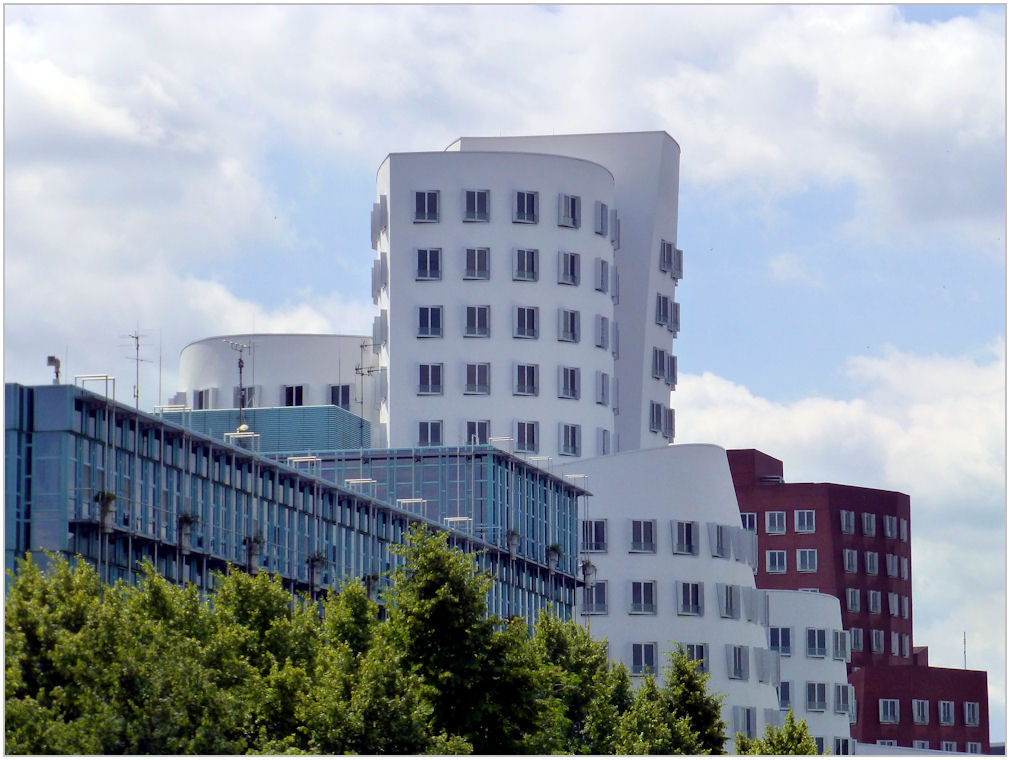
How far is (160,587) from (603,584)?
73.9 metres

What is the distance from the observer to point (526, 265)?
13975cm

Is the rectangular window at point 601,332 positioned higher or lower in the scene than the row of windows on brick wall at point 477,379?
higher

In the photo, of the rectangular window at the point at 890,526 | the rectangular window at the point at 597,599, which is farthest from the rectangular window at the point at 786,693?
the rectangular window at the point at 890,526

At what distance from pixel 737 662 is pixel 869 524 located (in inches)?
2225

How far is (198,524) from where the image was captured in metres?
79.1

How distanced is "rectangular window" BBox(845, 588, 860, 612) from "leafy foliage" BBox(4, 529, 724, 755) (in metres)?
116

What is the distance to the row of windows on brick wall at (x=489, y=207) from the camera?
139 metres

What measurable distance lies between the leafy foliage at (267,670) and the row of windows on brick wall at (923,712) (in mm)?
110163

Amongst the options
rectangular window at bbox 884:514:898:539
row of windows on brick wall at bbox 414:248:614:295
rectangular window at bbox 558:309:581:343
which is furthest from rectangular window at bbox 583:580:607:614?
rectangular window at bbox 884:514:898:539

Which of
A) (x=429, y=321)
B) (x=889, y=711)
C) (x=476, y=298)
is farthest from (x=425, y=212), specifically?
(x=889, y=711)

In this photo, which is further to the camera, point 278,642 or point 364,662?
point 278,642

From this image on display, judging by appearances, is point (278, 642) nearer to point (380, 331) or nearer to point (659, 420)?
point (380, 331)

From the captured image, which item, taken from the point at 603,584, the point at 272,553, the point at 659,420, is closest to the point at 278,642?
the point at 272,553

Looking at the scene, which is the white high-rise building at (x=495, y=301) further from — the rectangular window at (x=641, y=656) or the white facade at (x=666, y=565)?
the rectangular window at (x=641, y=656)
